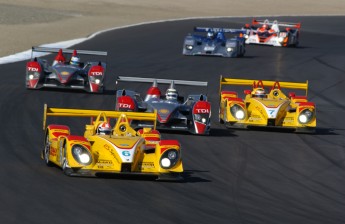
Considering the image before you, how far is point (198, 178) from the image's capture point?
1870cm

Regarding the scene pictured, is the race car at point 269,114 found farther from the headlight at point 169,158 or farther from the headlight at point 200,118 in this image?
the headlight at point 169,158

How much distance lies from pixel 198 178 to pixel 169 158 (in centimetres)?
98

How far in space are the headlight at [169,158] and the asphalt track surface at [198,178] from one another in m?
0.32

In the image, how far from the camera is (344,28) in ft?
227

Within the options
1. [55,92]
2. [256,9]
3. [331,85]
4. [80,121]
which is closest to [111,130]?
[80,121]

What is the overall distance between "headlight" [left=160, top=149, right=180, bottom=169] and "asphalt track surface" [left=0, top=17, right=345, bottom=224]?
325 millimetres

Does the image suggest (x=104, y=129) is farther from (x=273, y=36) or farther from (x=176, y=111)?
(x=273, y=36)

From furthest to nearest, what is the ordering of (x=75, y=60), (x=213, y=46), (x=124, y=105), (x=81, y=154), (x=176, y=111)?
(x=213, y=46), (x=75, y=60), (x=124, y=105), (x=176, y=111), (x=81, y=154)

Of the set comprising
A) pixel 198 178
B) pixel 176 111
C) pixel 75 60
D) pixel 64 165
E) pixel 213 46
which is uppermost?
pixel 213 46

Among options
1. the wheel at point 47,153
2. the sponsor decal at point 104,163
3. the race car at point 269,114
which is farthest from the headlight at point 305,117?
the sponsor decal at point 104,163

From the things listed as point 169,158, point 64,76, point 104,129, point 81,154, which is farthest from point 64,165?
point 64,76

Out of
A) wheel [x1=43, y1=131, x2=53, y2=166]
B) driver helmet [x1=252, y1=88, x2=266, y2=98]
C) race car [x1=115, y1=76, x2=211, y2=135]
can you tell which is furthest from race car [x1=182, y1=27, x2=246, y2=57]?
wheel [x1=43, y1=131, x2=53, y2=166]

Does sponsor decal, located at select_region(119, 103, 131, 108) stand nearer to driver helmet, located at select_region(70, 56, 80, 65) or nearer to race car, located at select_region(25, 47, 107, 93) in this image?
race car, located at select_region(25, 47, 107, 93)

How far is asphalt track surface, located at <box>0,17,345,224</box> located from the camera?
49.9 feet
